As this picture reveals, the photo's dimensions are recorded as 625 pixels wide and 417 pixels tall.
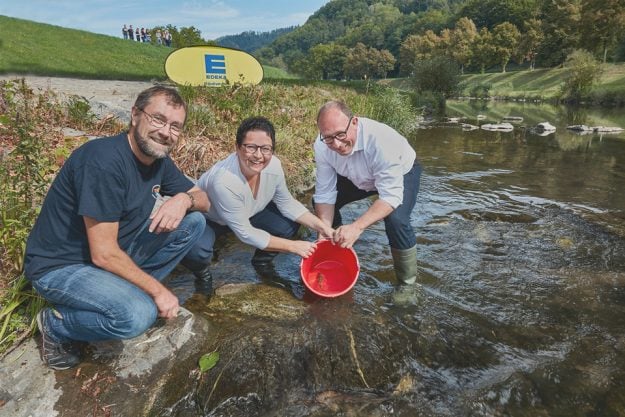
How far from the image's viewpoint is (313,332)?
2.86 metres

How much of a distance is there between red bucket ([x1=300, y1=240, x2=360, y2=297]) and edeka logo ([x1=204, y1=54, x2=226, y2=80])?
203 inches

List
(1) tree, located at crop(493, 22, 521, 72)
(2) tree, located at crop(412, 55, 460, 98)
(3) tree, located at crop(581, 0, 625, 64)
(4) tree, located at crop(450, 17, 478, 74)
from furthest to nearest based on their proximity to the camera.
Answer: (4) tree, located at crop(450, 17, 478, 74) → (1) tree, located at crop(493, 22, 521, 72) → (3) tree, located at crop(581, 0, 625, 64) → (2) tree, located at crop(412, 55, 460, 98)

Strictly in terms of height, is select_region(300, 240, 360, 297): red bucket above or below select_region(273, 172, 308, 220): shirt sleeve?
below

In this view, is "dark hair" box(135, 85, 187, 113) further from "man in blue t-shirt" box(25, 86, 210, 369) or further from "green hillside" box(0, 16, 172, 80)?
"green hillside" box(0, 16, 172, 80)

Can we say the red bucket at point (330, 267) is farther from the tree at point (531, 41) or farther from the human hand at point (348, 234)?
the tree at point (531, 41)

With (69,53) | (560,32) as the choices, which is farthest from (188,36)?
(560,32)

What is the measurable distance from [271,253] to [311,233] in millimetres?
1094

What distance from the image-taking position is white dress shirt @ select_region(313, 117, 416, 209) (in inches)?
130

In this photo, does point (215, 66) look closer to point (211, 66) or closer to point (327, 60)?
point (211, 66)

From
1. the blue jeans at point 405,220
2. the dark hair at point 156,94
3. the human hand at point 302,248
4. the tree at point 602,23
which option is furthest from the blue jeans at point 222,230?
the tree at point 602,23

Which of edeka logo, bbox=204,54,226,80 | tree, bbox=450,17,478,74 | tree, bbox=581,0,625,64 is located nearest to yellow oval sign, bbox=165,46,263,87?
edeka logo, bbox=204,54,226,80

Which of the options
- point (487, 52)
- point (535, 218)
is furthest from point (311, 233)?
point (487, 52)

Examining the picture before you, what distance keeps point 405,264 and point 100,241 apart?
95.7 inches

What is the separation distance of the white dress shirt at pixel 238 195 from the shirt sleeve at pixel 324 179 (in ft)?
1.41
